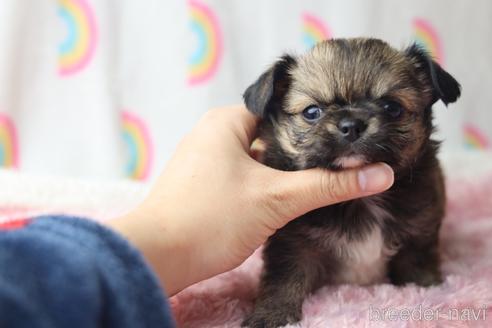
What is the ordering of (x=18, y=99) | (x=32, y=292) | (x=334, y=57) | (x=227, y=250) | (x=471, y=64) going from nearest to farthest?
(x=32, y=292), (x=227, y=250), (x=334, y=57), (x=18, y=99), (x=471, y=64)

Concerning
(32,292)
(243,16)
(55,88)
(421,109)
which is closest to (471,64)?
(243,16)

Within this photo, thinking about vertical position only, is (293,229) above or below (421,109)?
below

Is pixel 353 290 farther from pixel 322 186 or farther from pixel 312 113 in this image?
pixel 312 113

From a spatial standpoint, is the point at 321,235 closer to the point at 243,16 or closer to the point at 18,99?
the point at 243,16

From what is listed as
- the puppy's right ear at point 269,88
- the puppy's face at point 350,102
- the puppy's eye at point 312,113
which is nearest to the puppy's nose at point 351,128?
the puppy's face at point 350,102

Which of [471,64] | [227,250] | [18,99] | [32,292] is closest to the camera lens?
[32,292]

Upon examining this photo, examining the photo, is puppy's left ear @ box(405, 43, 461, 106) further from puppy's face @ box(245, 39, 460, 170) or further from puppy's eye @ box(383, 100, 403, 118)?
puppy's eye @ box(383, 100, 403, 118)

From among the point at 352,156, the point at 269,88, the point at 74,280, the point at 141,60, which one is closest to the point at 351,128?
the point at 352,156
